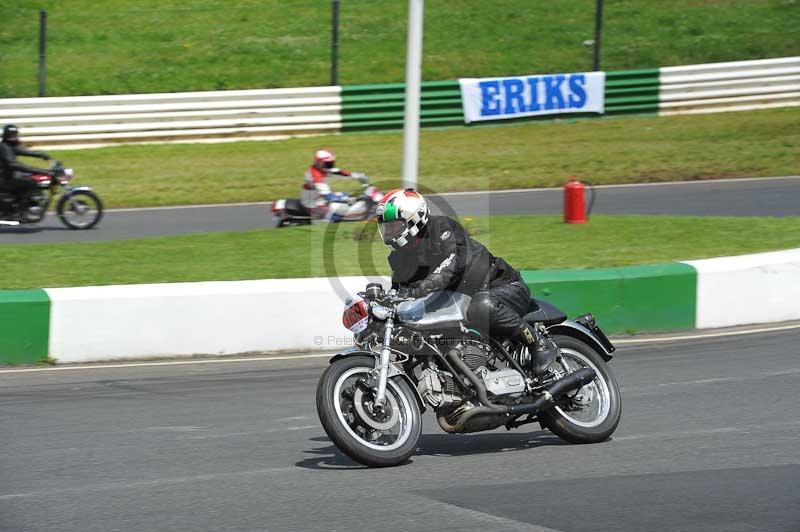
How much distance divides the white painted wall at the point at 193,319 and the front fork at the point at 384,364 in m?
3.80

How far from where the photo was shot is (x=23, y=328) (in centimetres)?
969

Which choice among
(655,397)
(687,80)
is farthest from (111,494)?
(687,80)

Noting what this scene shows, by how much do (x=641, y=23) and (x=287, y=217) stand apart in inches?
662

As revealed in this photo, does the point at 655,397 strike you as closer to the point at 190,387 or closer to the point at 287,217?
the point at 190,387

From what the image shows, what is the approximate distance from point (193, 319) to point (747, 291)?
5162mm

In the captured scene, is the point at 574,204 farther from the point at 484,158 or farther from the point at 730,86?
the point at 730,86

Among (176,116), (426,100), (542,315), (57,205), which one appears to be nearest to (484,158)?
(426,100)

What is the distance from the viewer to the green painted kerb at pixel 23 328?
9.63m

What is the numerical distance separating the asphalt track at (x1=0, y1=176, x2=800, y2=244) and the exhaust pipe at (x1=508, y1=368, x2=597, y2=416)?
33.6 ft

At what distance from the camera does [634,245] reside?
44.4 ft

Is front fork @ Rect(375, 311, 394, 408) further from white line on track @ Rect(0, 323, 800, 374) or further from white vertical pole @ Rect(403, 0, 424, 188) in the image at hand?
white vertical pole @ Rect(403, 0, 424, 188)

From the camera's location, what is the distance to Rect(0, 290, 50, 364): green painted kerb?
9633 mm

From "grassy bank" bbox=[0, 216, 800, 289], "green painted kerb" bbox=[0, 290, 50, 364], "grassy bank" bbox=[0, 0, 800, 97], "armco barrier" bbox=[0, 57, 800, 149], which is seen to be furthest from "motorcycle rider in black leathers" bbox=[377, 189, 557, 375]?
"grassy bank" bbox=[0, 0, 800, 97]

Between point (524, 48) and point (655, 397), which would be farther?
point (524, 48)
